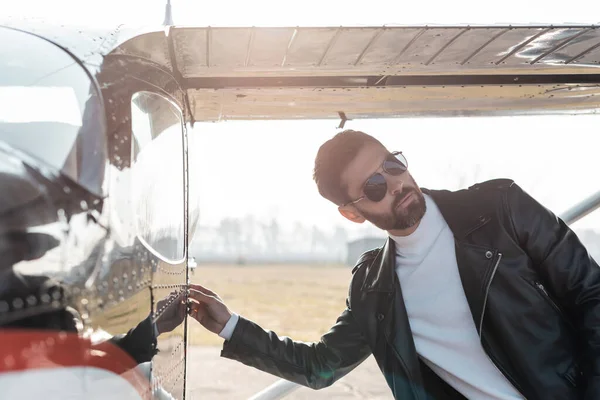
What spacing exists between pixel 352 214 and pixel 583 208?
2262 millimetres

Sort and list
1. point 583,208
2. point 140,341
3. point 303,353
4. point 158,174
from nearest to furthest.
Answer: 1. point 140,341
2. point 158,174
3. point 303,353
4. point 583,208

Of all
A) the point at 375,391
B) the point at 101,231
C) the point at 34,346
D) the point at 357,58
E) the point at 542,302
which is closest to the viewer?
the point at 34,346

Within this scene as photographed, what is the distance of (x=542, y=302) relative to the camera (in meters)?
2.12

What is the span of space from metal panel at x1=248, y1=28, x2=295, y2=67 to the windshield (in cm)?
79

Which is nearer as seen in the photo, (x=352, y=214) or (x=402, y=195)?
(x=402, y=195)

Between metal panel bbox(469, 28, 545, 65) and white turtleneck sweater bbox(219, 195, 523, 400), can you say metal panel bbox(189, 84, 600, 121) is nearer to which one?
metal panel bbox(469, 28, 545, 65)

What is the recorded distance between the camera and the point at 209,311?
267cm

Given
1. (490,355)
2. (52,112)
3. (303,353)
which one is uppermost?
(52,112)

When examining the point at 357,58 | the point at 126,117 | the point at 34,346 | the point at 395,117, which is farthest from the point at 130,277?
the point at 395,117

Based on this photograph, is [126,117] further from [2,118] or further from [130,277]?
[130,277]

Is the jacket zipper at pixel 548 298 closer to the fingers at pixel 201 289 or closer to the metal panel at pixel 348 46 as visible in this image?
the metal panel at pixel 348 46

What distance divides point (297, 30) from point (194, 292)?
4.04ft

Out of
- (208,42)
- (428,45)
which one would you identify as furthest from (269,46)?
(428,45)

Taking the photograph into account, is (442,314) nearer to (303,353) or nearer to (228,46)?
(303,353)
